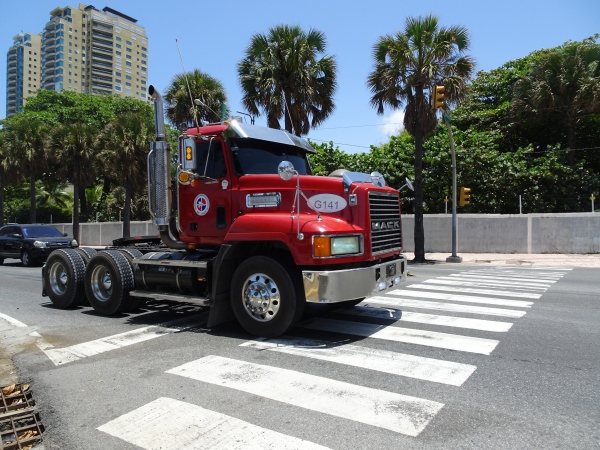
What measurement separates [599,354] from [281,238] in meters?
3.87

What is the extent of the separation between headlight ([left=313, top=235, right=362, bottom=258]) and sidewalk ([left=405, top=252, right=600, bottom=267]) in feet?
46.8

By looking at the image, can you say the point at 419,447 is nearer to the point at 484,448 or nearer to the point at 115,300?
the point at 484,448

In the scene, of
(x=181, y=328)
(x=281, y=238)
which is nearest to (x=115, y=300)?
(x=181, y=328)

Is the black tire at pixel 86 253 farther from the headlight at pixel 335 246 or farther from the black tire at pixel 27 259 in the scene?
the black tire at pixel 27 259

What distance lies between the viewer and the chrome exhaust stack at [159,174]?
7.31 meters

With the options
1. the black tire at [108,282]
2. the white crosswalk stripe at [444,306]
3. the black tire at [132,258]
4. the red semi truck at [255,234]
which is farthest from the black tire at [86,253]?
the white crosswalk stripe at [444,306]

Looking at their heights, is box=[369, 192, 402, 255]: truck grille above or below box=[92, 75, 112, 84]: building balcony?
below

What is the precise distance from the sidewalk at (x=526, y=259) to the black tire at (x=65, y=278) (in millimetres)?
14445

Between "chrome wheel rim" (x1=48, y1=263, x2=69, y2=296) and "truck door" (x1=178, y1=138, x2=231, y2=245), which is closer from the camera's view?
"truck door" (x1=178, y1=138, x2=231, y2=245)

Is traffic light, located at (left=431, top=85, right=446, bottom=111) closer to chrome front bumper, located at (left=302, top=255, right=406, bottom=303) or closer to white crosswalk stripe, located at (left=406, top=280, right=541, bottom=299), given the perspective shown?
white crosswalk stripe, located at (left=406, top=280, right=541, bottom=299)

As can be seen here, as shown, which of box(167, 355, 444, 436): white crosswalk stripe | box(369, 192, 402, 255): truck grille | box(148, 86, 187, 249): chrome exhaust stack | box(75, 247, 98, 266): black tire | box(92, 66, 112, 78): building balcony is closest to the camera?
box(167, 355, 444, 436): white crosswalk stripe

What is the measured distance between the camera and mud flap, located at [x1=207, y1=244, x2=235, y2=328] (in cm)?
646

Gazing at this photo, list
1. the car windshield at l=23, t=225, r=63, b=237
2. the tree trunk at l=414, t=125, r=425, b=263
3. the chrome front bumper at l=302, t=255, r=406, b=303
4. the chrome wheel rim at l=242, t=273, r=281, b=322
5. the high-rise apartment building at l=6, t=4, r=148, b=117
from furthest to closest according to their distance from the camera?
1. the high-rise apartment building at l=6, t=4, r=148, b=117
2. the tree trunk at l=414, t=125, r=425, b=263
3. the car windshield at l=23, t=225, r=63, b=237
4. the chrome wheel rim at l=242, t=273, r=281, b=322
5. the chrome front bumper at l=302, t=255, r=406, b=303

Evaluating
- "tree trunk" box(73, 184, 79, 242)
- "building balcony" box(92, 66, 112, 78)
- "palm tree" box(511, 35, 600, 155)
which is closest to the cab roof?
"palm tree" box(511, 35, 600, 155)
